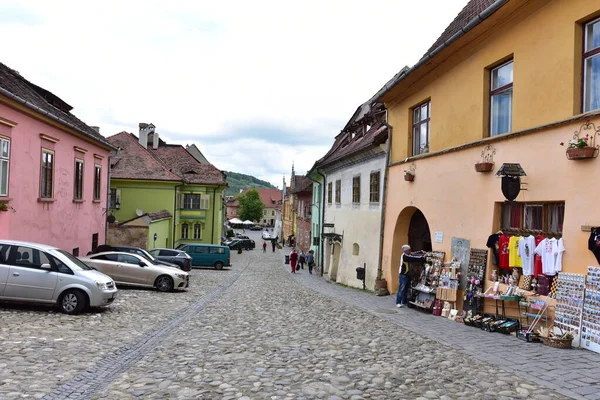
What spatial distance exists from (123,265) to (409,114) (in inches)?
453

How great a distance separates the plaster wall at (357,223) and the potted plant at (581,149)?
10.4 metres

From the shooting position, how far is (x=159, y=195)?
4003cm

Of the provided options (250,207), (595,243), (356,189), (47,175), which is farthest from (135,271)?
(250,207)

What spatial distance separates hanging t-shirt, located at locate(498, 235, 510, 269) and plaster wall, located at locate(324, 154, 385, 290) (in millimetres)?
8308

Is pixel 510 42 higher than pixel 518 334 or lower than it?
higher

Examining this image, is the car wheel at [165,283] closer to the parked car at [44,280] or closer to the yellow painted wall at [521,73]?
the parked car at [44,280]

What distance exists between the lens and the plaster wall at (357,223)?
20.0 metres

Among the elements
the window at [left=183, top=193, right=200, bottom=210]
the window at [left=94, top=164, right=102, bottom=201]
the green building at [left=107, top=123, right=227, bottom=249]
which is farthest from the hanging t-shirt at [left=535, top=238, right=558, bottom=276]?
the window at [left=183, top=193, right=200, bottom=210]

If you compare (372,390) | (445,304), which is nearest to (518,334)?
(445,304)

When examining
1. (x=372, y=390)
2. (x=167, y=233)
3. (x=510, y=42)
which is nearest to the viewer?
(x=372, y=390)

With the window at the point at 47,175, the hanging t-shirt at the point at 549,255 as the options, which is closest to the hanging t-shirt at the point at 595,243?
the hanging t-shirt at the point at 549,255

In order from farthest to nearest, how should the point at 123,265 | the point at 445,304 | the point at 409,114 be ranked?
the point at 123,265
the point at 409,114
the point at 445,304

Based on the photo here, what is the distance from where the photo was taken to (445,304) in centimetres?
1277

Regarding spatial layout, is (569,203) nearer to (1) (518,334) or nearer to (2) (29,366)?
(1) (518,334)
